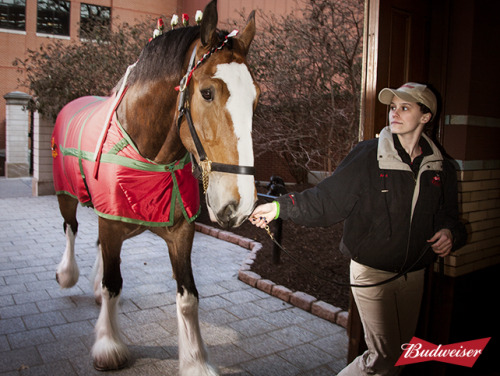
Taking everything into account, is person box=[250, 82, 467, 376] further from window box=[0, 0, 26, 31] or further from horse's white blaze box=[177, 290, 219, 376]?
window box=[0, 0, 26, 31]

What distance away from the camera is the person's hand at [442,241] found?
6.75 feet

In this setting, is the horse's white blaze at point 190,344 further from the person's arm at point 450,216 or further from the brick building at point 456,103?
the person's arm at point 450,216

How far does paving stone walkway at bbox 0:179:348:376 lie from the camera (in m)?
2.98

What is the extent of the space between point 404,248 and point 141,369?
6.68ft

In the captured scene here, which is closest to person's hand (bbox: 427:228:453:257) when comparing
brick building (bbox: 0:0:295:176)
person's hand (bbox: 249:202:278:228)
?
person's hand (bbox: 249:202:278:228)

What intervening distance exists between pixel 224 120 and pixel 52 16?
75.4 feet

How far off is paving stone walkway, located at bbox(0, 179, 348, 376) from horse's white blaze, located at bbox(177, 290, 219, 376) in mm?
181

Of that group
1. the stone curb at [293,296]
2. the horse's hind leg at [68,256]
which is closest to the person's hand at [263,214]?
the stone curb at [293,296]

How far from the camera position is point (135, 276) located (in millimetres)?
4844

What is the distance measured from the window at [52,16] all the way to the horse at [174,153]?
2111cm

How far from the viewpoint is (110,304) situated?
2967mm

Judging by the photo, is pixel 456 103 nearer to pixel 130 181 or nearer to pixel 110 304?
pixel 130 181

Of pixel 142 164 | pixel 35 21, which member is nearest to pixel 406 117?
pixel 142 164

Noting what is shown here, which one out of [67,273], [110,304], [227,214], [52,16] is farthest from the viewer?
[52,16]
